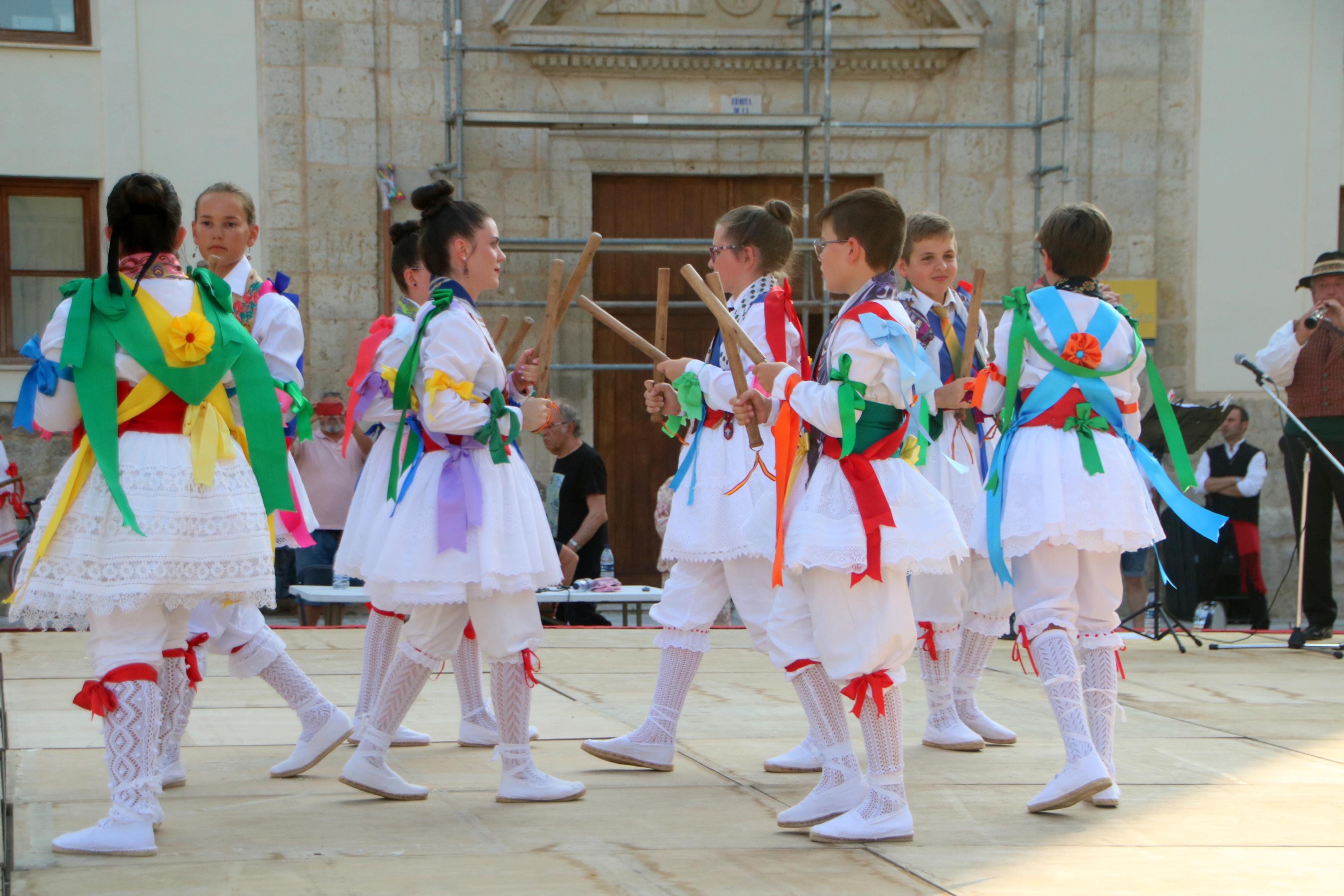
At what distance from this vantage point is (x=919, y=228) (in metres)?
5.01

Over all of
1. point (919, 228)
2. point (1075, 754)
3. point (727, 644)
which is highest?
point (919, 228)

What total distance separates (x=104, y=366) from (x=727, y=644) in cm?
488

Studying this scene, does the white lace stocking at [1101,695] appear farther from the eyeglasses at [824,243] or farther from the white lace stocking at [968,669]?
the eyeglasses at [824,243]

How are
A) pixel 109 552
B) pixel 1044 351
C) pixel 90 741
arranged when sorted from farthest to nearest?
pixel 90 741, pixel 1044 351, pixel 109 552

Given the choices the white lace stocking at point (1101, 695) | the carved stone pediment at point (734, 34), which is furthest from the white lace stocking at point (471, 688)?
the carved stone pediment at point (734, 34)

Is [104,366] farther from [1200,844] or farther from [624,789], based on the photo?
[1200,844]

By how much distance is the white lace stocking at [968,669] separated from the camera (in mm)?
5012

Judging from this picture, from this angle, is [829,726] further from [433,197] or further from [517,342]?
[433,197]

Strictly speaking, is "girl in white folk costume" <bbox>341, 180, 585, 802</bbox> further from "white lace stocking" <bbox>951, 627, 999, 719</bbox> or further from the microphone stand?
the microphone stand

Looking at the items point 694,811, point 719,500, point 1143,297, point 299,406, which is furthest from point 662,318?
point 1143,297

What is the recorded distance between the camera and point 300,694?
434 centimetres

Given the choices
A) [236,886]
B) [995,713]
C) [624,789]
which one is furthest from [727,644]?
[236,886]

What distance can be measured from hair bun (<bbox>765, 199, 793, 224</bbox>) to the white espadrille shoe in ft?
5.49

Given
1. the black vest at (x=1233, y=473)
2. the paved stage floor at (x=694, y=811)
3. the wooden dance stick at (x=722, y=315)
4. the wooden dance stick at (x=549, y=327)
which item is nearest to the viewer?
the paved stage floor at (x=694, y=811)
